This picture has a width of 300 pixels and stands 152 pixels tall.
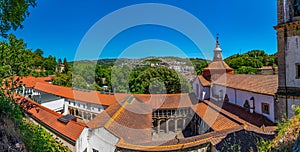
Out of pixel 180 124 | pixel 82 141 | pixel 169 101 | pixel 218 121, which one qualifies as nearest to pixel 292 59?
pixel 218 121

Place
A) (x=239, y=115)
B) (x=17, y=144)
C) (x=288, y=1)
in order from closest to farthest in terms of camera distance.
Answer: (x=17, y=144), (x=288, y=1), (x=239, y=115)

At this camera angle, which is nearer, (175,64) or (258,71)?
(175,64)

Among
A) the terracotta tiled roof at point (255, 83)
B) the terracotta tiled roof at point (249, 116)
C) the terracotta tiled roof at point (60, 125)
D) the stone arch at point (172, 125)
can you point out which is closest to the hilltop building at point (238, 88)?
the terracotta tiled roof at point (255, 83)

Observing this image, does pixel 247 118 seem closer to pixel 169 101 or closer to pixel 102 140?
pixel 169 101

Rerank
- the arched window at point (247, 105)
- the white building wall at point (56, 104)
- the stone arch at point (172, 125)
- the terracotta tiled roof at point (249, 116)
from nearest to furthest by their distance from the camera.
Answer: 1. the terracotta tiled roof at point (249, 116)
2. the arched window at point (247, 105)
3. the stone arch at point (172, 125)
4. the white building wall at point (56, 104)

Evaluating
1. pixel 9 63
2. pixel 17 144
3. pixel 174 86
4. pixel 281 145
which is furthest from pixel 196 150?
pixel 174 86

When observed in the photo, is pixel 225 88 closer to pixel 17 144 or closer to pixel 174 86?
pixel 174 86

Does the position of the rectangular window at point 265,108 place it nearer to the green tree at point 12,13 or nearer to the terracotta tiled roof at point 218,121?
the terracotta tiled roof at point 218,121

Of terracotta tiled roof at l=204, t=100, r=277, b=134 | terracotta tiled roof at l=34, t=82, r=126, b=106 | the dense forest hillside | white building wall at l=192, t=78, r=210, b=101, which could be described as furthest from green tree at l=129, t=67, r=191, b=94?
the dense forest hillside
